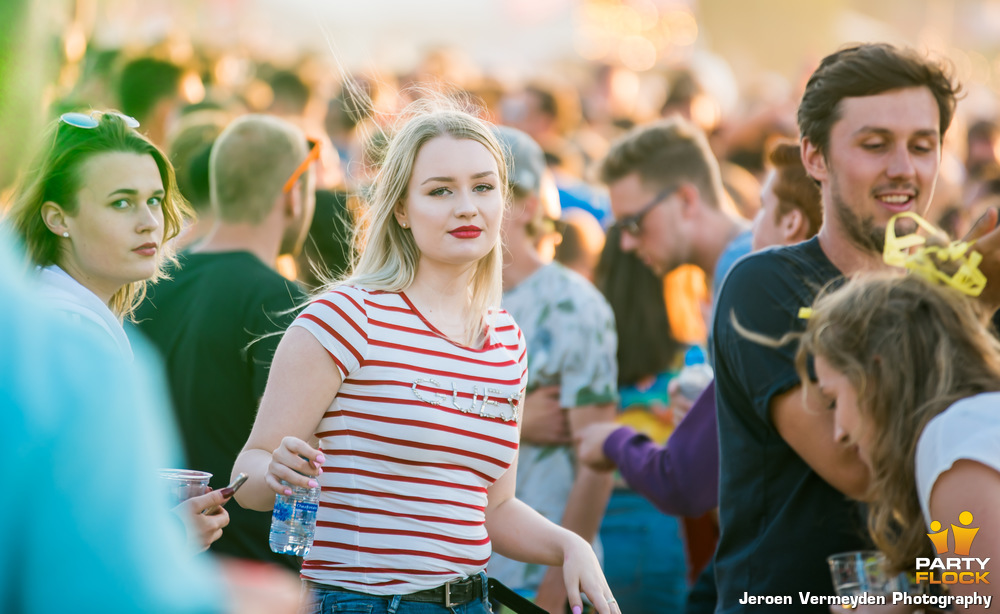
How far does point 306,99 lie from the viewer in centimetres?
800

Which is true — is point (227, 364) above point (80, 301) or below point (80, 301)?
above

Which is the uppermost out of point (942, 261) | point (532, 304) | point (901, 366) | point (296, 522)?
point (532, 304)

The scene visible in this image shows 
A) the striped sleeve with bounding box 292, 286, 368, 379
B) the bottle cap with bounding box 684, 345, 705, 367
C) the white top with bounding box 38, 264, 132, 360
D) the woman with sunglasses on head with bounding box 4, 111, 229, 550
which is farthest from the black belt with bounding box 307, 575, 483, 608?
the bottle cap with bounding box 684, 345, 705, 367

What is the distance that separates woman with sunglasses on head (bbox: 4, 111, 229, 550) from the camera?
225 cm

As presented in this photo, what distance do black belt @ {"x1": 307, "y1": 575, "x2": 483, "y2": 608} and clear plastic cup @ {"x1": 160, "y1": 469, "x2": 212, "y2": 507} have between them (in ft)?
1.11

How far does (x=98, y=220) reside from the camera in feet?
7.82

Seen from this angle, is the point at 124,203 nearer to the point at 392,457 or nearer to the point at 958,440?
the point at 392,457

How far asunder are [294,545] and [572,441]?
1884 mm

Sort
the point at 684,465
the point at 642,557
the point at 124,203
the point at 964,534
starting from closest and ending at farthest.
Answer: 1. the point at 964,534
2. the point at 124,203
3. the point at 684,465
4. the point at 642,557

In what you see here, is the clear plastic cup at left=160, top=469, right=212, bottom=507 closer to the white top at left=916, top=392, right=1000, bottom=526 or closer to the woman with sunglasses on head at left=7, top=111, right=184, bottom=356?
the woman with sunglasses on head at left=7, top=111, right=184, bottom=356

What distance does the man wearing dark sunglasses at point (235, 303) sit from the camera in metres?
3.36

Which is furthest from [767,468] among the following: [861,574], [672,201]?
[672,201]

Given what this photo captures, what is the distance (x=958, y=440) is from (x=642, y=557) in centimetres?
262
